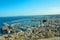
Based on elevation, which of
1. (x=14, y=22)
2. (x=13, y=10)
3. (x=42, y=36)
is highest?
(x=13, y=10)

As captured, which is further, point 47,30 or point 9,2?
point 47,30

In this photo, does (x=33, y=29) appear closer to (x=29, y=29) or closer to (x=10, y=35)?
(x=29, y=29)

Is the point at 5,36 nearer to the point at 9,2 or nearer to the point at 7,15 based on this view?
the point at 7,15

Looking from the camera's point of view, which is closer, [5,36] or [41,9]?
[5,36]

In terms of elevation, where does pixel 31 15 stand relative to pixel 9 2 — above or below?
below

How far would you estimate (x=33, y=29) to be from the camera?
215cm

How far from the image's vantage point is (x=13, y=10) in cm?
208

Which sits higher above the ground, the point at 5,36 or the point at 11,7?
the point at 11,7

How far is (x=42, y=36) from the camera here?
2.17m

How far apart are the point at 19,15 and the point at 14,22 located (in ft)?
0.43

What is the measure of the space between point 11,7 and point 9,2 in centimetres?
8

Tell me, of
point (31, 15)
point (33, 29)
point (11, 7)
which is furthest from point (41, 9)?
point (11, 7)

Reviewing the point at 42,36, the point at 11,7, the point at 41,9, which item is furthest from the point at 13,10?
the point at 42,36

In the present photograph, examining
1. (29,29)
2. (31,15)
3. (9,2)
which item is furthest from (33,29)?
(9,2)
